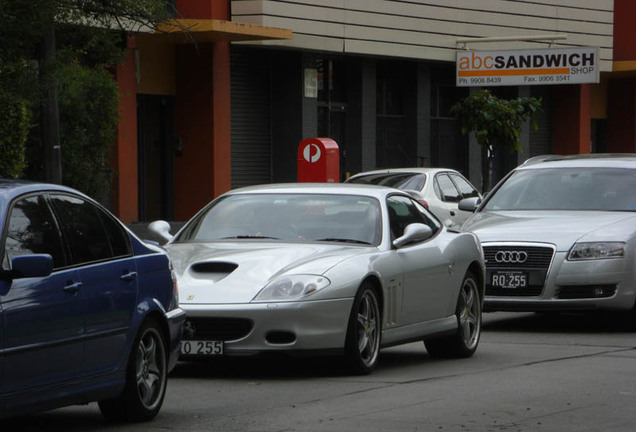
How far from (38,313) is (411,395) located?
124 inches

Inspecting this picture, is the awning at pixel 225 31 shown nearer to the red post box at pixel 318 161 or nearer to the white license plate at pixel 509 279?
the red post box at pixel 318 161

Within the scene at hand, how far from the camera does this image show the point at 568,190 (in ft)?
49.9

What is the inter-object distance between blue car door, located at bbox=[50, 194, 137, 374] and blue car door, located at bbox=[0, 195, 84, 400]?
0.12m

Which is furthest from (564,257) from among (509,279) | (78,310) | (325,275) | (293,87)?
(293,87)

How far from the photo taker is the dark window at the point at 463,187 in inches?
914

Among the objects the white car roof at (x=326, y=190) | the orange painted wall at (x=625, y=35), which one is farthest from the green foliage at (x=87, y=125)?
the orange painted wall at (x=625, y=35)

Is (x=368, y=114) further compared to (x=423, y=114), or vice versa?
(x=423, y=114)

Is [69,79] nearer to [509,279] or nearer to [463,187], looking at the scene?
[463,187]

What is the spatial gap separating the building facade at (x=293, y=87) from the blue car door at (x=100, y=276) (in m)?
16.2

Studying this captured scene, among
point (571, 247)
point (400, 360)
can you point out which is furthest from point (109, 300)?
point (571, 247)

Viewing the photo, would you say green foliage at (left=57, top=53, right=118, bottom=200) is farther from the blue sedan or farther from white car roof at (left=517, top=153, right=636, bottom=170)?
the blue sedan

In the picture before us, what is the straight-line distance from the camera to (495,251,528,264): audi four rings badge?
13.8m

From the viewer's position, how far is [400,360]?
459 inches

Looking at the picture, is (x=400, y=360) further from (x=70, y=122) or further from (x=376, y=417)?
(x=70, y=122)
